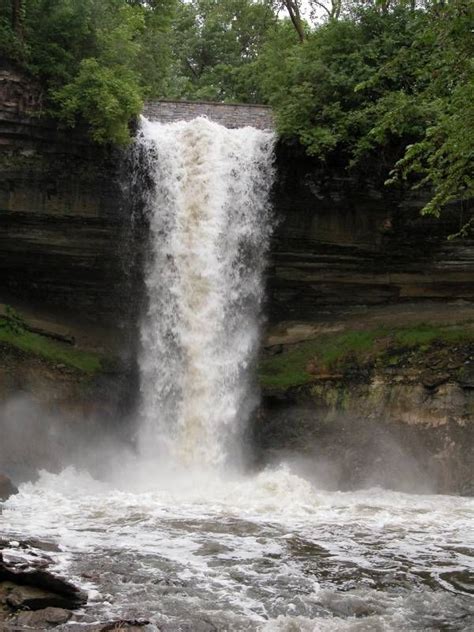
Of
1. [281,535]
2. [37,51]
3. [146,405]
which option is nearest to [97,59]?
[37,51]

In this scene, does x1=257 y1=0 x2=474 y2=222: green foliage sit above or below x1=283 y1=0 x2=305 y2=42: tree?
below

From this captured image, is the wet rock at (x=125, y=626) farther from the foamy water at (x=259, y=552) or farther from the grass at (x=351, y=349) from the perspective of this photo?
the grass at (x=351, y=349)

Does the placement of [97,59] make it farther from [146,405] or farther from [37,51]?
[146,405]

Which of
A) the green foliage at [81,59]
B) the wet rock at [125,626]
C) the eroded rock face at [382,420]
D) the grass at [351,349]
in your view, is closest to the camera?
the wet rock at [125,626]

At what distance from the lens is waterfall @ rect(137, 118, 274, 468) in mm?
21141

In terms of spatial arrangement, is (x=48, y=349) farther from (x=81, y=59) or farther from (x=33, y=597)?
(x=33, y=597)

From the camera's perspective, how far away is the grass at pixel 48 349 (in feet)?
67.2

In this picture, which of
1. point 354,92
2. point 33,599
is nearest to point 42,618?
point 33,599

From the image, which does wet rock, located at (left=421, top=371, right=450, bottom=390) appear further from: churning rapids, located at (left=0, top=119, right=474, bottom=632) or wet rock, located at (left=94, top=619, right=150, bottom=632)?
wet rock, located at (left=94, top=619, right=150, bottom=632)

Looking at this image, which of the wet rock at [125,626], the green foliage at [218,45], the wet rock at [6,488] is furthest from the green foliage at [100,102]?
the green foliage at [218,45]

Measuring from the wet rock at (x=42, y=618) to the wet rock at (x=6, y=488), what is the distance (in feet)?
24.2

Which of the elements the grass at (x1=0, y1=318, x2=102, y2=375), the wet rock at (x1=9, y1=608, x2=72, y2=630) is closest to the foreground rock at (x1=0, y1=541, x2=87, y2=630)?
the wet rock at (x1=9, y1=608, x2=72, y2=630)

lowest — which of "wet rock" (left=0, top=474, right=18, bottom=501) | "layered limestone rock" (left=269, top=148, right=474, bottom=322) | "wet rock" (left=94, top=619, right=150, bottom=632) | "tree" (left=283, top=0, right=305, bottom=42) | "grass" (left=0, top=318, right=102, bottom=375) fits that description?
"wet rock" (left=0, top=474, right=18, bottom=501)

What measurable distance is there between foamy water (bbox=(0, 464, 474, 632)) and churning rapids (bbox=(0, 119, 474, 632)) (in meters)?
0.04
